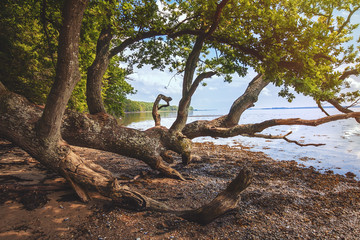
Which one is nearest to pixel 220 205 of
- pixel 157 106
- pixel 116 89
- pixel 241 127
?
Result: pixel 241 127

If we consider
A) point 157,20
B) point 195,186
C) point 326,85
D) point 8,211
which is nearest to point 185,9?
point 157,20

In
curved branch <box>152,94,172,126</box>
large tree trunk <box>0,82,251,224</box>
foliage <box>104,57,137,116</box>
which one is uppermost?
foliage <box>104,57,137,116</box>

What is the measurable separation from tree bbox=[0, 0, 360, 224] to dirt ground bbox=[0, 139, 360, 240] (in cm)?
44

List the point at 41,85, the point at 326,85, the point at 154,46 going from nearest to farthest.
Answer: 1. the point at 326,85
2. the point at 154,46
3. the point at 41,85

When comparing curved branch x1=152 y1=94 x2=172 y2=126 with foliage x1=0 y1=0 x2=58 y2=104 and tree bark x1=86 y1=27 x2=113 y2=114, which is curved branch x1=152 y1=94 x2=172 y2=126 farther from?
foliage x1=0 y1=0 x2=58 y2=104

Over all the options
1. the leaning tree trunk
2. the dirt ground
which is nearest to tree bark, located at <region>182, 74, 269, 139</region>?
the dirt ground

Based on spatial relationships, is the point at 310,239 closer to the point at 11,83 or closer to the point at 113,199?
the point at 113,199

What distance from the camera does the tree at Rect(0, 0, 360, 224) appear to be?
174 inches

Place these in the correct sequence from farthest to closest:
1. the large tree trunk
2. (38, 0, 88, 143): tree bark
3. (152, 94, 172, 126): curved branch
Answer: (152, 94, 172, 126): curved branch < the large tree trunk < (38, 0, 88, 143): tree bark

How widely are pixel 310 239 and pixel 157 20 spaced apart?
8431 millimetres

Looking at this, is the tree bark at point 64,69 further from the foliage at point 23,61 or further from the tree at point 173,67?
the foliage at point 23,61

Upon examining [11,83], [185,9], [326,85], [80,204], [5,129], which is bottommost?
[80,204]

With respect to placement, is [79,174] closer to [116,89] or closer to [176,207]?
[176,207]

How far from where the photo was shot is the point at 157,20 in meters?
7.46
